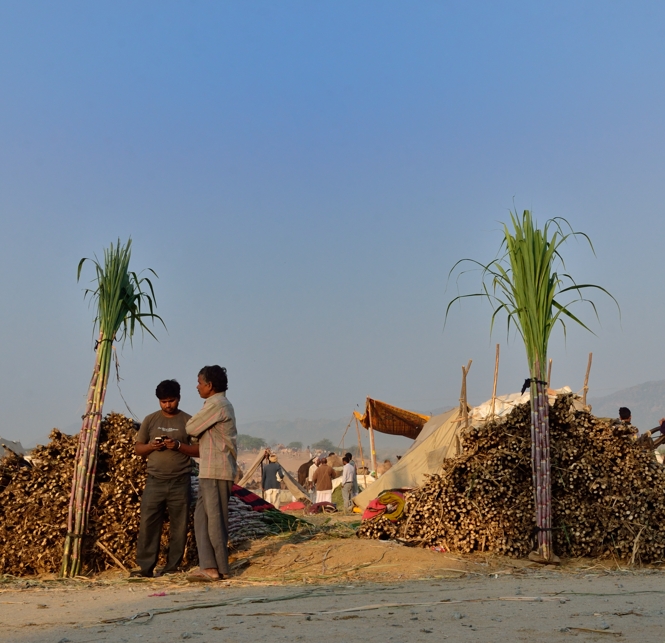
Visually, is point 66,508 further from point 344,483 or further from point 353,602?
point 344,483

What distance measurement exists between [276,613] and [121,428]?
337cm

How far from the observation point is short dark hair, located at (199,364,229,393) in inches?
273

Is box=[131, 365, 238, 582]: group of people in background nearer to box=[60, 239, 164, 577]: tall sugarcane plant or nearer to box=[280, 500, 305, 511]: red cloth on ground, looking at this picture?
box=[60, 239, 164, 577]: tall sugarcane plant

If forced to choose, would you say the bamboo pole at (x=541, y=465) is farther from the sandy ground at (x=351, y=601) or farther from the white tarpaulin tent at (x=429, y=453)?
the white tarpaulin tent at (x=429, y=453)

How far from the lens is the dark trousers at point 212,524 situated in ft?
21.6

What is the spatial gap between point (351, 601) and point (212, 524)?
1.93 m

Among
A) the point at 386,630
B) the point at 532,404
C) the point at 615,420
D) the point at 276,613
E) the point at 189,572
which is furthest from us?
the point at 615,420

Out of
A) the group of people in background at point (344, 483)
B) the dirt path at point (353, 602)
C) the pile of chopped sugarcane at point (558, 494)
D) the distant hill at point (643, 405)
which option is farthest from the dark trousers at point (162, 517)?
the distant hill at point (643, 405)

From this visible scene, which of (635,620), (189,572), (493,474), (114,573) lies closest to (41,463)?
(114,573)

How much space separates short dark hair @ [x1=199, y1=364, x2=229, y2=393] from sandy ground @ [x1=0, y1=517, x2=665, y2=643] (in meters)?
1.66

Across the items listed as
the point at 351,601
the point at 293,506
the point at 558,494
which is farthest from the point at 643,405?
the point at 351,601

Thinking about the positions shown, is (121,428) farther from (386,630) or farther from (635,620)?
(635,620)

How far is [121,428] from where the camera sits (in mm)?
7551

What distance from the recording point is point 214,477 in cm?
673
